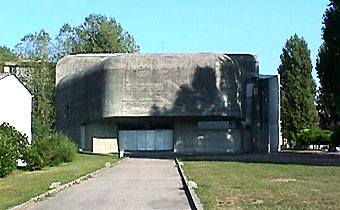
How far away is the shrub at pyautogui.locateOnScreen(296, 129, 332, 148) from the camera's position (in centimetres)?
7312

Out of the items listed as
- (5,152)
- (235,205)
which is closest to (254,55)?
(5,152)

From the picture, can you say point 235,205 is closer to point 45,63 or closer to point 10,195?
point 10,195

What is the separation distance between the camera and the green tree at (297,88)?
3155 inches

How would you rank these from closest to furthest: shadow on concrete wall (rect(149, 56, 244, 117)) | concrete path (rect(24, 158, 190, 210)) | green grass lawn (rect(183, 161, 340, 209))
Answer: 1. green grass lawn (rect(183, 161, 340, 209))
2. concrete path (rect(24, 158, 190, 210))
3. shadow on concrete wall (rect(149, 56, 244, 117))

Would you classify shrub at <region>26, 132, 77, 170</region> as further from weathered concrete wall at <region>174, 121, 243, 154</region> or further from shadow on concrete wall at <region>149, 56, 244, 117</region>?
weathered concrete wall at <region>174, 121, 243, 154</region>

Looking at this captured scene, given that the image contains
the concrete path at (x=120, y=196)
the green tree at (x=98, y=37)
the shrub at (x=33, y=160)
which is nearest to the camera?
the concrete path at (x=120, y=196)

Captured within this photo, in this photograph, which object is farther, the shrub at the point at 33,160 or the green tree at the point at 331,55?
the green tree at the point at 331,55

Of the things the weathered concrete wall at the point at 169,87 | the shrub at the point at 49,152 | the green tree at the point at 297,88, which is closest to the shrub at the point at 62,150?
the shrub at the point at 49,152

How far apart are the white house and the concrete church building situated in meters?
22.2

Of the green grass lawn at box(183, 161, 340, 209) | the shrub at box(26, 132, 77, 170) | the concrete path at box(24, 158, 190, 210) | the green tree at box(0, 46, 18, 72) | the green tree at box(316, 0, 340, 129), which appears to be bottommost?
the concrete path at box(24, 158, 190, 210)

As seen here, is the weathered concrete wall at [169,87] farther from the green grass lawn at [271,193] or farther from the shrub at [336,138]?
the green grass lawn at [271,193]

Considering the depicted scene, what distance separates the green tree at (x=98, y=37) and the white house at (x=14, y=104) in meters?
44.7

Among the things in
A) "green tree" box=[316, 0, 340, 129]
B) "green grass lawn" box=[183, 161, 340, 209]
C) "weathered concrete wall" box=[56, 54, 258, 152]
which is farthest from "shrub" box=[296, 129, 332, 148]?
"green grass lawn" box=[183, 161, 340, 209]

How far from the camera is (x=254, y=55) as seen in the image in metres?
76.9
